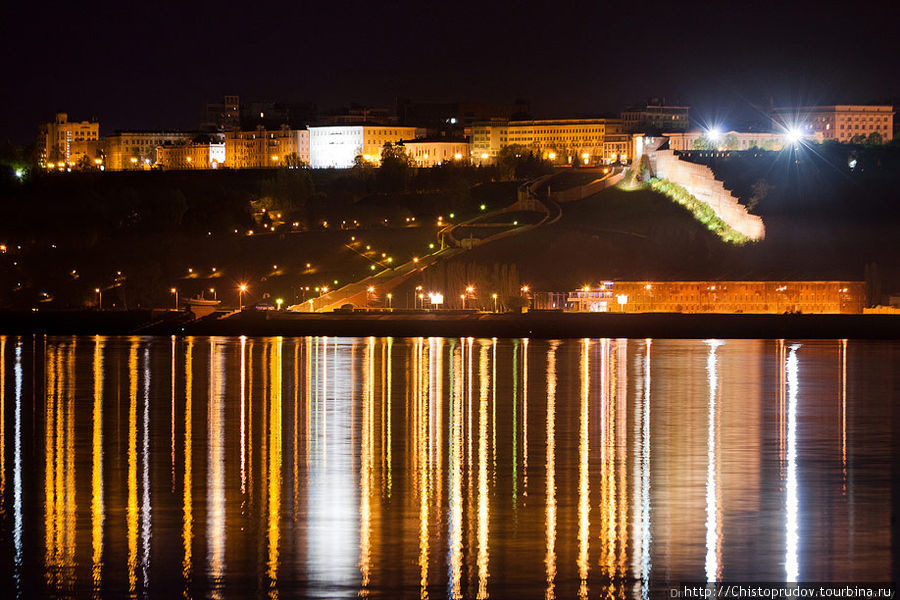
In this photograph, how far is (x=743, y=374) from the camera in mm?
31969

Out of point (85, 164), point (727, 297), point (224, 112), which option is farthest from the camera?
point (224, 112)

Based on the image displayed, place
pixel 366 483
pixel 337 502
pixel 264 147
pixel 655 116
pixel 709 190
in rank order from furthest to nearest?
1. pixel 655 116
2. pixel 264 147
3. pixel 709 190
4. pixel 366 483
5. pixel 337 502

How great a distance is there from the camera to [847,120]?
116000 millimetres

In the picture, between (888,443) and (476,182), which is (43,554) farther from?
(476,182)

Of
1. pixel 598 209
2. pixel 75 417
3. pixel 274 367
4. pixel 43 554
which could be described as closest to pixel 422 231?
pixel 598 209

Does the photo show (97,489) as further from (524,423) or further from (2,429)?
(524,423)

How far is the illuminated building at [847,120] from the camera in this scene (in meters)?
115

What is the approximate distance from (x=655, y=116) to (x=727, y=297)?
74425 millimetres

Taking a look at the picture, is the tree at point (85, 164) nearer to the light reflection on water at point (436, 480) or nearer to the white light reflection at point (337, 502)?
the light reflection on water at point (436, 480)

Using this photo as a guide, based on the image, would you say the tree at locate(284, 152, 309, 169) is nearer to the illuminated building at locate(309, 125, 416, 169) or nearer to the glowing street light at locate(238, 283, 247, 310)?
the illuminated building at locate(309, 125, 416, 169)

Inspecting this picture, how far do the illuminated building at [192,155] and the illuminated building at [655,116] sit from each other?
108ft

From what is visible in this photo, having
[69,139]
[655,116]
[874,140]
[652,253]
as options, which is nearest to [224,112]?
[69,139]

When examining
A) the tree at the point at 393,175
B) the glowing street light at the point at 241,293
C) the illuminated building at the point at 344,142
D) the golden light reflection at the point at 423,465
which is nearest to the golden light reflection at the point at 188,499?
the golden light reflection at the point at 423,465

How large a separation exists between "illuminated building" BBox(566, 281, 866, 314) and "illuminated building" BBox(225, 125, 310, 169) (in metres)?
66.9
